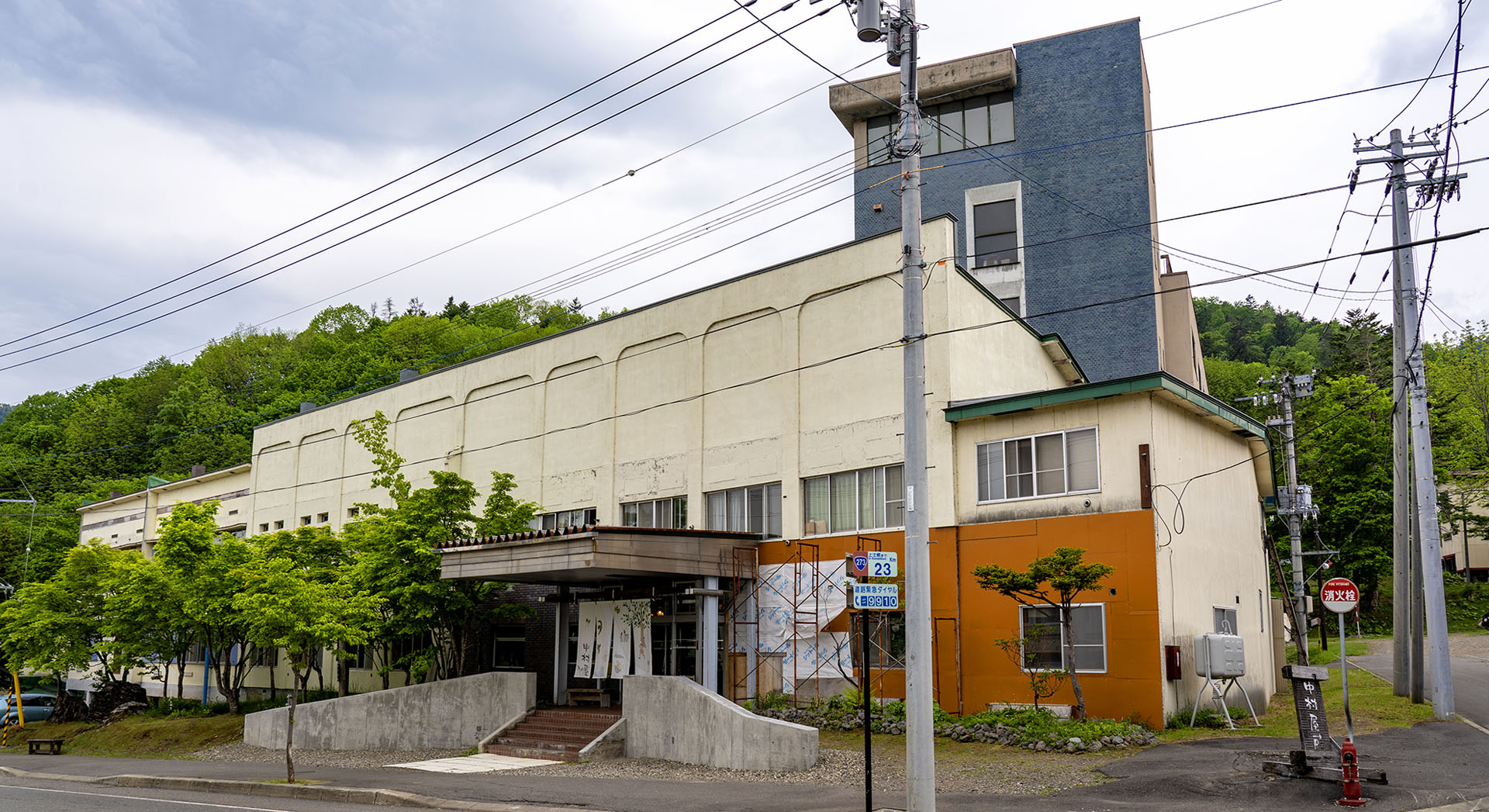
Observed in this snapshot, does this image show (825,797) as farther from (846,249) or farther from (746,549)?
(846,249)

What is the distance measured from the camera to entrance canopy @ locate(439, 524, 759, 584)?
74.3 ft

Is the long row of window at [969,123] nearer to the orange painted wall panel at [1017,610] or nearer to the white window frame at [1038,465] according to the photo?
the white window frame at [1038,465]

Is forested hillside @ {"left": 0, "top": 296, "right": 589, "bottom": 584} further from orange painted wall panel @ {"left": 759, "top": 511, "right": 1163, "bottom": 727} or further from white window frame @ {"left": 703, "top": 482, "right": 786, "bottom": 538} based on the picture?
orange painted wall panel @ {"left": 759, "top": 511, "right": 1163, "bottom": 727}

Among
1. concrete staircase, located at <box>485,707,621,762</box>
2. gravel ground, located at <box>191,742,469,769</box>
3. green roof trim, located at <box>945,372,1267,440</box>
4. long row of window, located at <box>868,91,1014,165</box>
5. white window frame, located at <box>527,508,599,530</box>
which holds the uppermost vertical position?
long row of window, located at <box>868,91,1014,165</box>

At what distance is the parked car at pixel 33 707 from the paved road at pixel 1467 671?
42.6 m

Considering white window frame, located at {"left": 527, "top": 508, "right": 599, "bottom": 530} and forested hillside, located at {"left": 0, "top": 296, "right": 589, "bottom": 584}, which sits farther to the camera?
forested hillside, located at {"left": 0, "top": 296, "right": 589, "bottom": 584}

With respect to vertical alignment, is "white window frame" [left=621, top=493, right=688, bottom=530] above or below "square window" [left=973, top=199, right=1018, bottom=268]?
below

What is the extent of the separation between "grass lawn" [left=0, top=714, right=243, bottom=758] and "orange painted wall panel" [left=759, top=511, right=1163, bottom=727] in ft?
64.5

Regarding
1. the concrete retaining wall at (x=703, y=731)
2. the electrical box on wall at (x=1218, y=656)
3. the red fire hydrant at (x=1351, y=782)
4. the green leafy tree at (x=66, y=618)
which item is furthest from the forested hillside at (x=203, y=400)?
the red fire hydrant at (x=1351, y=782)

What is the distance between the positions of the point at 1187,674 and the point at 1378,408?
46945mm

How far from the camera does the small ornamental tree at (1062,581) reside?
61.7 ft

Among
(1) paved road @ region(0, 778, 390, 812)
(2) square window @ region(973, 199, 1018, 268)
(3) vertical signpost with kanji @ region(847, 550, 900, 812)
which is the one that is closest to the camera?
(3) vertical signpost with kanji @ region(847, 550, 900, 812)

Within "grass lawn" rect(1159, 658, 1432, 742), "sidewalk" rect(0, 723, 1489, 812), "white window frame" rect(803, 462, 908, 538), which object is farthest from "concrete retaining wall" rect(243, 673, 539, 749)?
"grass lawn" rect(1159, 658, 1432, 742)

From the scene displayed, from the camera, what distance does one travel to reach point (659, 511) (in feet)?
95.2
